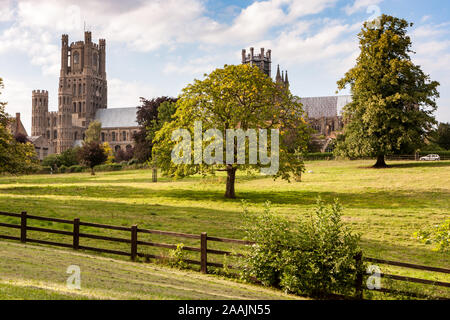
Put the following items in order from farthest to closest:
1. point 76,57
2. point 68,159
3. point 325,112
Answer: point 76,57, point 325,112, point 68,159

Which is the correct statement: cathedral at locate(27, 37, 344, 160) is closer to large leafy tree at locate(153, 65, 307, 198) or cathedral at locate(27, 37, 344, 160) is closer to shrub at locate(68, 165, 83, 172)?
shrub at locate(68, 165, 83, 172)

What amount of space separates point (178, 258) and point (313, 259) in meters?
4.75

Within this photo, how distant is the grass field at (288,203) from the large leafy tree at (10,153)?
7.22ft

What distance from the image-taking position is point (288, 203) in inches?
1124

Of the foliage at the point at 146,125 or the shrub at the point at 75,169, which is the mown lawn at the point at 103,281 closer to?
the foliage at the point at 146,125

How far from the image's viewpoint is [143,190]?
37656 mm

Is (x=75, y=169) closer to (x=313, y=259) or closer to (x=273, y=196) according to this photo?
(x=273, y=196)

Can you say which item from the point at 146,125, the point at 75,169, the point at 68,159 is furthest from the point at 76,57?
the point at 146,125

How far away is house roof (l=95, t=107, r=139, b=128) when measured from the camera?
162875 millimetres

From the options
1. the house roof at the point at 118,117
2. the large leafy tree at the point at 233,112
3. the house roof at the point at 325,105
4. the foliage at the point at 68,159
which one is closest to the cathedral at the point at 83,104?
the house roof at the point at 118,117

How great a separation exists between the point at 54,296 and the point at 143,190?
96.0 feet

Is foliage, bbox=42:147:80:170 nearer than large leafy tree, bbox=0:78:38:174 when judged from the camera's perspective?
No

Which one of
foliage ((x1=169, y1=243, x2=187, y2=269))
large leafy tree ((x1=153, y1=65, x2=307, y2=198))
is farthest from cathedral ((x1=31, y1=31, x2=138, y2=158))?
foliage ((x1=169, y1=243, x2=187, y2=269))

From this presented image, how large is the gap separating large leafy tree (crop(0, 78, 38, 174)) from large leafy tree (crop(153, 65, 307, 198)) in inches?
383
